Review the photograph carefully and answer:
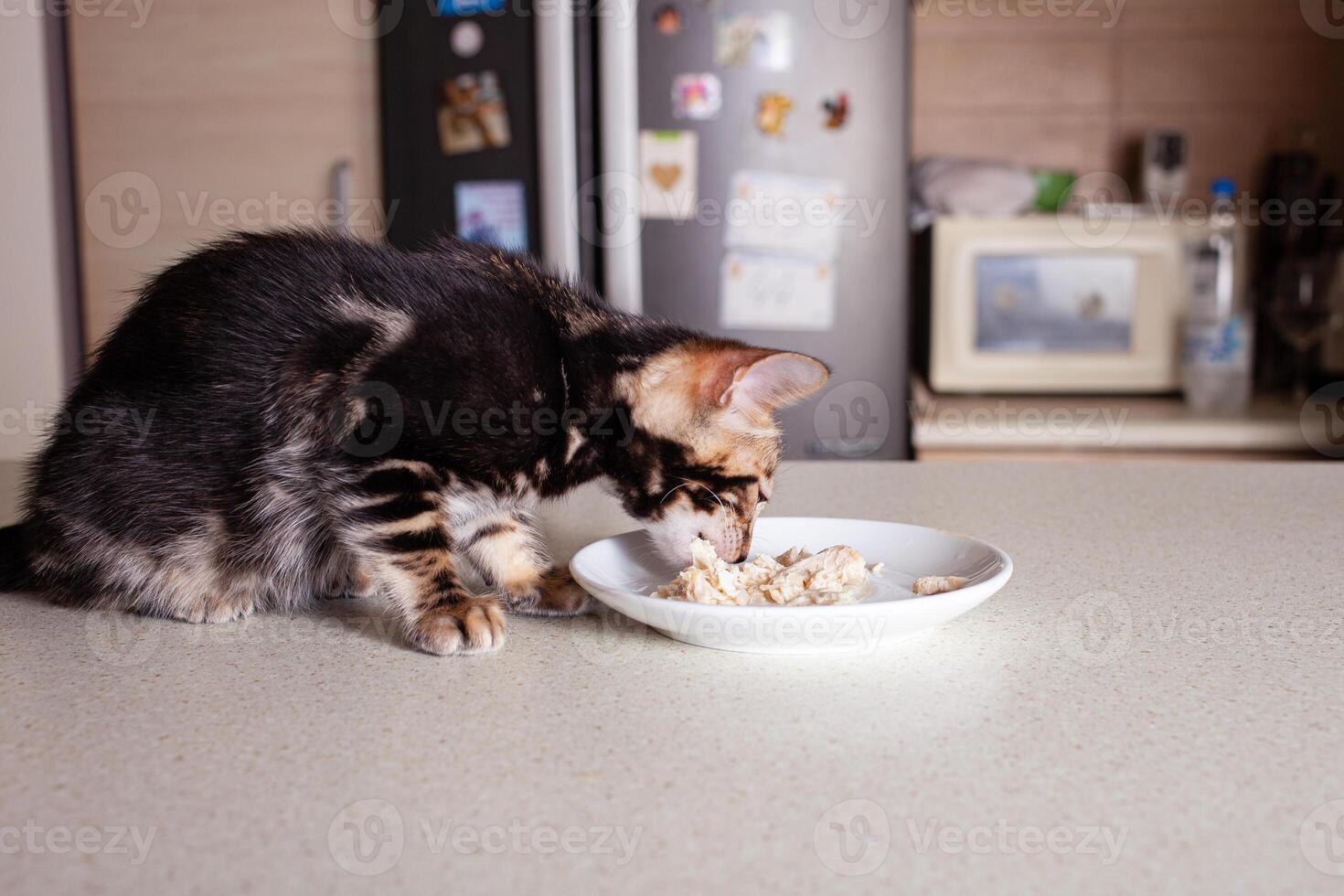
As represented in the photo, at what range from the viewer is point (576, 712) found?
0.61 m

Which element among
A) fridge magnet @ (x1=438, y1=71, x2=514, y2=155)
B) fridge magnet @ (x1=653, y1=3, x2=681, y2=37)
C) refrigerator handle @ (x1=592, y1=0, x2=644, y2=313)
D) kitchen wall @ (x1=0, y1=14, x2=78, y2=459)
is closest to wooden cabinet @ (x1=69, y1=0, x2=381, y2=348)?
kitchen wall @ (x1=0, y1=14, x2=78, y2=459)

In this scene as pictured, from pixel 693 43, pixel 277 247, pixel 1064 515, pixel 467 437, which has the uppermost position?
pixel 693 43

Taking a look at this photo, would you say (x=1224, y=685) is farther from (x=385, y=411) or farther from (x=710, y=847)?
(x=385, y=411)

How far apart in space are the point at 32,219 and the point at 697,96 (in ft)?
5.65

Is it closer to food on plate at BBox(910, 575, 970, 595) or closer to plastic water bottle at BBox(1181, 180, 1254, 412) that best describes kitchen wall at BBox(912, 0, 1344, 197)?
plastic water bottle at BBox(1181, 180, 1254, 412)

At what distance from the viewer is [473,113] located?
8.49 feet

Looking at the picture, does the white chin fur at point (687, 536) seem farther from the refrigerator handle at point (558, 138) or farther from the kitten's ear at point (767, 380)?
the refrigerator handle at point (558, 138)

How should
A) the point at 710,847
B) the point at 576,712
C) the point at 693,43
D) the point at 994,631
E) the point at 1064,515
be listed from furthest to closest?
the point at 693,43
the point at 1064,515
the point at 994,631
the point at 576,712
the point at 710,847

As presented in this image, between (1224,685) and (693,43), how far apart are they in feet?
7.17

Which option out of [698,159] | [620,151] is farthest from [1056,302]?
[620,151]

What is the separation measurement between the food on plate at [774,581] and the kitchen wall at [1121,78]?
266 cm

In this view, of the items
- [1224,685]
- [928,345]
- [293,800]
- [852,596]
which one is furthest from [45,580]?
[928,345]

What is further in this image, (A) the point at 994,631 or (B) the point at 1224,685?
(A) the point at 994,631

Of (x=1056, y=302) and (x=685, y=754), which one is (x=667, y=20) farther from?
(x=685, y=754)
